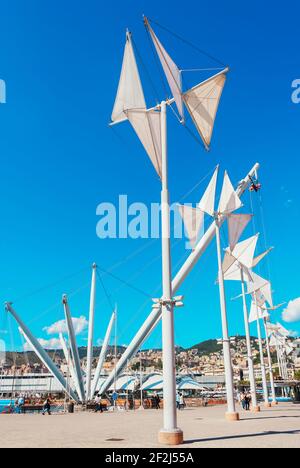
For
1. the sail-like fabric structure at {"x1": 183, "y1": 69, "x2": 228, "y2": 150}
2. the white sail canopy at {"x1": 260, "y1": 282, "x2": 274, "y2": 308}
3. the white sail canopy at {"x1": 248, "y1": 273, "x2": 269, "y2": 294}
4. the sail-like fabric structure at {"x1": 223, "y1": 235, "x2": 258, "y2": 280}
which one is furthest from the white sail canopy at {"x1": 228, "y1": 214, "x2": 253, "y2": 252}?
the white sail canopy at {"x1": 260, "y1": 282, "x2": 274, "y2": 308}

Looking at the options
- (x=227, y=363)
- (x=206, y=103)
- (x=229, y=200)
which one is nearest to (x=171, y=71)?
(x=206, y=103)

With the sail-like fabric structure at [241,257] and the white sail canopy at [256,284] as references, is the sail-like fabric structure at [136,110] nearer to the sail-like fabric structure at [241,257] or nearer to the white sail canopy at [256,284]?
the sail-like fabric structure at [241,257]

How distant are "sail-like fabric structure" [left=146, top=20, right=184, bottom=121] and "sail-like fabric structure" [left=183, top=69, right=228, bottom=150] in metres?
0.65

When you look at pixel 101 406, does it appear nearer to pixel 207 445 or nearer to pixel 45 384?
pixel 207 445

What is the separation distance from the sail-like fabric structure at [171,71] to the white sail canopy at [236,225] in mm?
11044

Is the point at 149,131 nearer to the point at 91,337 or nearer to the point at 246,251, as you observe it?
the point at 246,251

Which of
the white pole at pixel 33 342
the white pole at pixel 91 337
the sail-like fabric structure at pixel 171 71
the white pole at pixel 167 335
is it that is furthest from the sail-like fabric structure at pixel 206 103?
the white pole at pixel 91 337

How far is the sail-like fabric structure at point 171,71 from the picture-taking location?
1447 cm

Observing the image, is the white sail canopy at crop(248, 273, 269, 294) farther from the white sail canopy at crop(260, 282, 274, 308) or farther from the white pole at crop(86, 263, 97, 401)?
the white pole at crop(86, 263, 97, 401)

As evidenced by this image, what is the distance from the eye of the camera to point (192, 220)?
2577 cm
